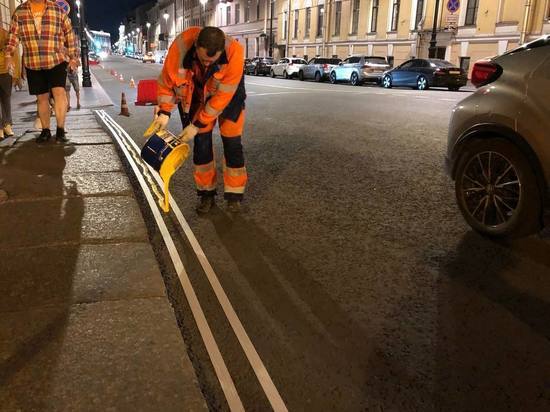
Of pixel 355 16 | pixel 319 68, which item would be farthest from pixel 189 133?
pixel 355 16

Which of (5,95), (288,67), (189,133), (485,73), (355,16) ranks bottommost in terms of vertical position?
(288,67)

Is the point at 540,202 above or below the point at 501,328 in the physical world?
above

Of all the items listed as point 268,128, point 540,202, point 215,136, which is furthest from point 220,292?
point 268,128

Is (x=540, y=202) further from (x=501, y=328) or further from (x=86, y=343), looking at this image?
(x=86, y=343)

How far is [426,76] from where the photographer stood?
2350 centimetres

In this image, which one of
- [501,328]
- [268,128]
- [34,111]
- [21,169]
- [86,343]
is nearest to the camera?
[86,343]

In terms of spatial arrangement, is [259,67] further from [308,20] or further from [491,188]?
[491,188]

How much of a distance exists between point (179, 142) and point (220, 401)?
8.05 feet

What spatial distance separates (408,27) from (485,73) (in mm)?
34543

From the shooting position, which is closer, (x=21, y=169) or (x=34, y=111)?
(x=21, y=169)

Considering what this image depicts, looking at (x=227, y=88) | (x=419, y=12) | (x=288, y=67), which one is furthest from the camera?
(x=419, y=12)

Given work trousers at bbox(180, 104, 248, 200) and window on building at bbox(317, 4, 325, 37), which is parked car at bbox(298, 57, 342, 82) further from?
work trousers at bbox(180, 104, 248, 200)

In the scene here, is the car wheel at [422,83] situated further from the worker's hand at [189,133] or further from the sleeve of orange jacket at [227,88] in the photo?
the worker's hand at [189,133]

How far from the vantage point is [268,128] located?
33.3 feet
